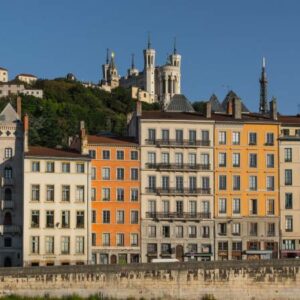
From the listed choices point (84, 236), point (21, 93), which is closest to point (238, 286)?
point (84, 236)

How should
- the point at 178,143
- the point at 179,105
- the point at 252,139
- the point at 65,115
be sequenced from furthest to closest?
1. the point at 65,115
2. the point at 179,105
3. the point at 252,139
4. the point at 178,143

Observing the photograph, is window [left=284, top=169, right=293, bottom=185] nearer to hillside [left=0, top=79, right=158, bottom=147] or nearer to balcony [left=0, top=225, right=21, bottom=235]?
balcony [left=0, top=225, right=21, bottom=235]

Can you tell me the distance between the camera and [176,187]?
86312 mm

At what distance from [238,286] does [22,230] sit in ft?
67.0

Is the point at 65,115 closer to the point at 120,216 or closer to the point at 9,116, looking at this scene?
the point at 9,116

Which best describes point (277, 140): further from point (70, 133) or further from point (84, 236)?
point (70, 133)

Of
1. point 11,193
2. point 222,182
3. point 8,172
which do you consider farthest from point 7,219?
point 222,182

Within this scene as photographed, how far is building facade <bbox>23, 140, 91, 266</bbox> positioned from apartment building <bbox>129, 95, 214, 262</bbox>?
558 centimetres

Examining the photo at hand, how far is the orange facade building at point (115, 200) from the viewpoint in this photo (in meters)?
84.7

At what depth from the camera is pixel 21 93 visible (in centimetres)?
18950

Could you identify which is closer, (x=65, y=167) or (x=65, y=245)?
(x=65, y=245)

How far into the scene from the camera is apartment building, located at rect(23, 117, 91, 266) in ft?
265

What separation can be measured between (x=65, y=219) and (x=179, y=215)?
984cm

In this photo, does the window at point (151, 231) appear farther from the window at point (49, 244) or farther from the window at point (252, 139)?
the window at point (252, 139)
